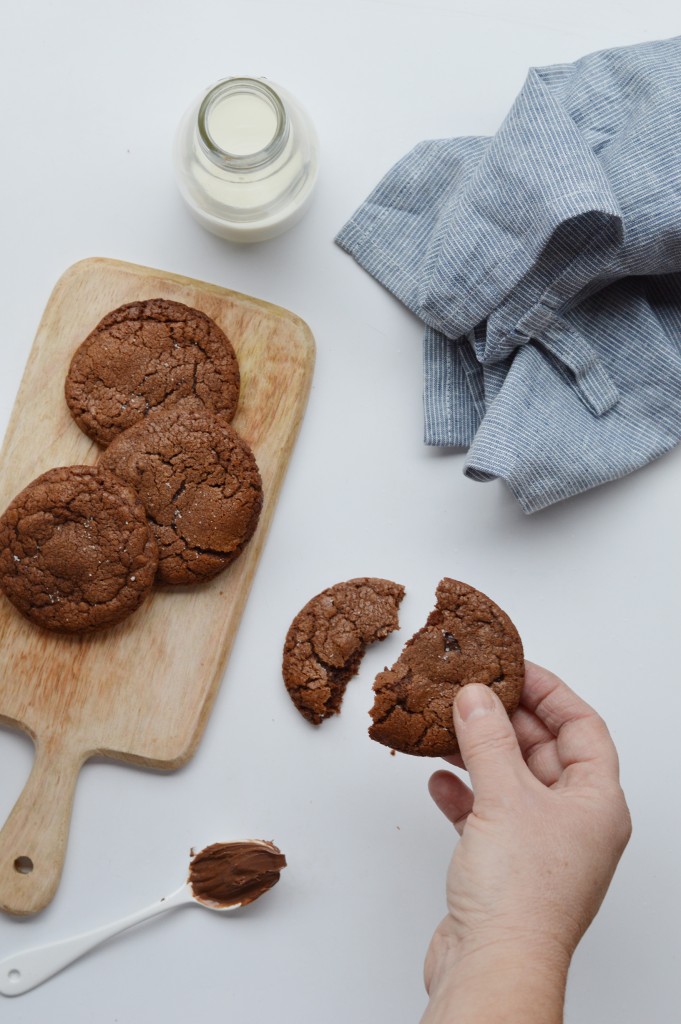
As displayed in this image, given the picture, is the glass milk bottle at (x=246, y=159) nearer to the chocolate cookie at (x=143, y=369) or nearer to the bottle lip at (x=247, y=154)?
the bottle lip at (x=247, y=154)

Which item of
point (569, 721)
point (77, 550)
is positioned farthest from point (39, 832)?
point (569, 721)

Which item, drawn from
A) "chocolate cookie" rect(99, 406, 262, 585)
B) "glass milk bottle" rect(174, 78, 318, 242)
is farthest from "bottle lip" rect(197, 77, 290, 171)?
"chocolate cookie" rect(99, 406, 262, 585)

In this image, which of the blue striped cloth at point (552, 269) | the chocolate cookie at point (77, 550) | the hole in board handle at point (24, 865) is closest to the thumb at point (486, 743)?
the blue striped cloth at point (552, 269)

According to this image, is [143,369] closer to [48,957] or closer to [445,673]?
[445,673]

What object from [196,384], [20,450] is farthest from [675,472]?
[20,450]

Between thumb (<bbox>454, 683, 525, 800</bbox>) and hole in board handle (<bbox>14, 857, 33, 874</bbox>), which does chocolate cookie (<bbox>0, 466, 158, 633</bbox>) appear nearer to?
hole in board handle (<bbox>14, 857, 33, 874</bbox>)

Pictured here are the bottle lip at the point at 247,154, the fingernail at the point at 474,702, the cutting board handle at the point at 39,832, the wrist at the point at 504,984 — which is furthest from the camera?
the cutting board handle at the point at 39,832
